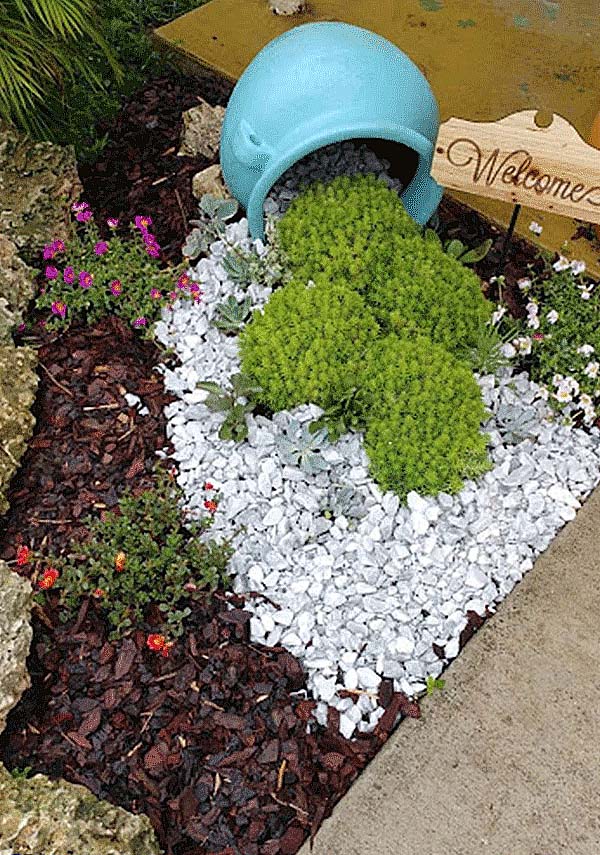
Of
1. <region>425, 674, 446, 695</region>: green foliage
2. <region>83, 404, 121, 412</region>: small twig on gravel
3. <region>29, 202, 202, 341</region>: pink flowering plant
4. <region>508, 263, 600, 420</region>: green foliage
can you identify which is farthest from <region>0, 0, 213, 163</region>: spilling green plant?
<region>425, 674, 446, 695</region>: green foliage

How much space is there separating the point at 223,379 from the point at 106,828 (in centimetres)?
128

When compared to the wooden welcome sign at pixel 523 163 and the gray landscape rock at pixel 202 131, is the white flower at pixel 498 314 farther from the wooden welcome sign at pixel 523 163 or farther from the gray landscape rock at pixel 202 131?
the gray landscape rock at pixel 202 131

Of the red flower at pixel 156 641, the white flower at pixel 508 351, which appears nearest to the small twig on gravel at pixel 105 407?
the red flower at pixel 156 641

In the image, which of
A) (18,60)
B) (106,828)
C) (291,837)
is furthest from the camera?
(18,60)

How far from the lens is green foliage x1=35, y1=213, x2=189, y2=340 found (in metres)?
2.94

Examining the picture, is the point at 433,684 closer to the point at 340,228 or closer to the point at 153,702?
the point at 153,702

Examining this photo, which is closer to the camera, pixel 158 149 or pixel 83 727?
pixel 83 727

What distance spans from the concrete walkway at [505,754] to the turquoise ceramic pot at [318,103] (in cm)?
131

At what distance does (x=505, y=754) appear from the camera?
224 cm

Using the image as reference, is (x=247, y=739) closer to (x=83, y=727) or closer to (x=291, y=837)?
(x=291, y=837)

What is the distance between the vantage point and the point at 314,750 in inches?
87.8

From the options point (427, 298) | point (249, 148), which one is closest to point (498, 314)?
point (427, 298)

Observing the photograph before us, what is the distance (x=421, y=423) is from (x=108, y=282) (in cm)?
111

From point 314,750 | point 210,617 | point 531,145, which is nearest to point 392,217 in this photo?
point 531,145
